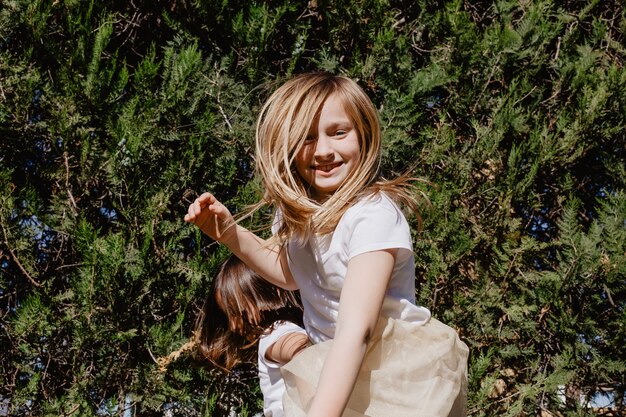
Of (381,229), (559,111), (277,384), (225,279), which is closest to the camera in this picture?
(381,229)

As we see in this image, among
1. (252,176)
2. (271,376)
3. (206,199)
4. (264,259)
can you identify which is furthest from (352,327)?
(252,176)

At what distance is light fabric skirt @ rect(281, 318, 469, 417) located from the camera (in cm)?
164

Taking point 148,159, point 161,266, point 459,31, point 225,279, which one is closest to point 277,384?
point 225,279

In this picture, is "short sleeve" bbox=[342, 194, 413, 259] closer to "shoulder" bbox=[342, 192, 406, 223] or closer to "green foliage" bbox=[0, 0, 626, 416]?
"shoulder" bbox=[342, 192, 406, 223]

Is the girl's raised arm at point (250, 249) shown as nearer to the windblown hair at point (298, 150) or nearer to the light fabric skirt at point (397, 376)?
the windblown hair at point (298, 150)

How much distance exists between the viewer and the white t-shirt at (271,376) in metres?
2.48

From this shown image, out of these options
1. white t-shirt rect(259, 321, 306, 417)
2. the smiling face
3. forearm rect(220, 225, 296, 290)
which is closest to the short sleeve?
the smiling face

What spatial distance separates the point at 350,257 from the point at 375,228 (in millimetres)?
98

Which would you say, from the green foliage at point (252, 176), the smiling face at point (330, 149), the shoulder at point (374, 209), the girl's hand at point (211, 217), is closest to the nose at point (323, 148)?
the smiling face at point (330, 149)

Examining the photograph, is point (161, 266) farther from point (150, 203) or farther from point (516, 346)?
point (516, 346)

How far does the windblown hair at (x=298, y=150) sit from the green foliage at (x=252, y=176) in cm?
66

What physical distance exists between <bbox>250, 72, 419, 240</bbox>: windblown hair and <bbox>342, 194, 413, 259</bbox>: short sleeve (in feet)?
0.24

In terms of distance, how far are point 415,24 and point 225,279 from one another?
156cm

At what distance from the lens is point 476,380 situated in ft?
8.91
